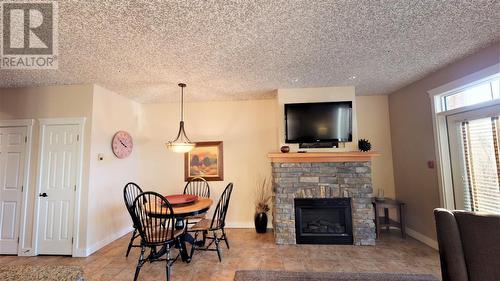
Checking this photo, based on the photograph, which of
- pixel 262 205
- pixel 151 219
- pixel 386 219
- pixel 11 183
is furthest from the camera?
pixel 262 205

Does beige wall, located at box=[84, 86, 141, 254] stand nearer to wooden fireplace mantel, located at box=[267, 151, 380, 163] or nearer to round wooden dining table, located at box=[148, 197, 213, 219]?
round wooden dining table, located at box=[148, 197, 213, 219]

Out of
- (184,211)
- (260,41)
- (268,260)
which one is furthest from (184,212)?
(260,41)

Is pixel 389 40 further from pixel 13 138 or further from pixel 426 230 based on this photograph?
pixel 13 138

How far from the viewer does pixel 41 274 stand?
938 mm

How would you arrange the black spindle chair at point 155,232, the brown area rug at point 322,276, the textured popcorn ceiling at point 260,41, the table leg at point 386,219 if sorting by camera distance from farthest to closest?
1. the table leg at point 386,219
2. the black spindle chair at point 155,232
3. the brown area rug at point 322,276
4. the textured popcorn ceiling at point 260,41

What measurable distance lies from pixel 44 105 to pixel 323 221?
506 cm

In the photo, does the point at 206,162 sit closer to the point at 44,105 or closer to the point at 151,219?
the point at 151,219

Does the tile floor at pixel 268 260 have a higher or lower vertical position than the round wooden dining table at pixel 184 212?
lower

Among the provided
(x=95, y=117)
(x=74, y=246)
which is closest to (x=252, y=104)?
(x=95, y=117)

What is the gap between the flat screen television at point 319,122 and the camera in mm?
3717

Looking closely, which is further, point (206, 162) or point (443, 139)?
point (206, 162)

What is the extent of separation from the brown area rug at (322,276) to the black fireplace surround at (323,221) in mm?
1054

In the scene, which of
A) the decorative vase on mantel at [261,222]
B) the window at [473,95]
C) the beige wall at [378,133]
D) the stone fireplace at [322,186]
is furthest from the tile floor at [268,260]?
the window at [473,95]

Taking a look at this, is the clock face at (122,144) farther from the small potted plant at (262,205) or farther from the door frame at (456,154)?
the door frame at (456,154)
